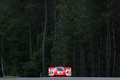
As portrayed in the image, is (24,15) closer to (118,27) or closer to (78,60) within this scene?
(78,60)

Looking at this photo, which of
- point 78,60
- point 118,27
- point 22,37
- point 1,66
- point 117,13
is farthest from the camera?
point 1,66

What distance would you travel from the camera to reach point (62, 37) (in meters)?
58.5

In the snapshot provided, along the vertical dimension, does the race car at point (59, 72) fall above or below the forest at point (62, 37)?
below

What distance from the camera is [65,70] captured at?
32.0 meters

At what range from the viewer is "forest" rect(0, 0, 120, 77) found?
1797 inches

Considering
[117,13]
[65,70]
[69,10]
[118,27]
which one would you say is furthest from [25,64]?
[65,70]

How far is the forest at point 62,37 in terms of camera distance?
150 ft

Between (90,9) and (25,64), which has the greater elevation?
A: (90,9)

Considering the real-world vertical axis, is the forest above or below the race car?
above

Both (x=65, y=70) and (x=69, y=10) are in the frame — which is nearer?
(x=65, y=70)

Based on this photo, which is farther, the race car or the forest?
the forest

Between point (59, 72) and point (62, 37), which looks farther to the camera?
point (62, 37)

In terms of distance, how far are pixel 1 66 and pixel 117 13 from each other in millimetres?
41323

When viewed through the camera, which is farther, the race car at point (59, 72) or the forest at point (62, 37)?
the forest at point (62, 37)
